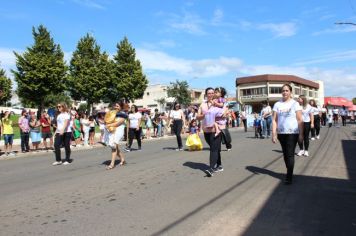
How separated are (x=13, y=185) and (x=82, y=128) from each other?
38.1ft

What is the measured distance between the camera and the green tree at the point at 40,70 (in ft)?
166

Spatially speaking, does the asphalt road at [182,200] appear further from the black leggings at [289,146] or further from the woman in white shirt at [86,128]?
the woman in white shirt at [86,128]

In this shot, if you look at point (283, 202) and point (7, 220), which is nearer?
point (7, 220)

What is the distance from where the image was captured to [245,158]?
11.9m

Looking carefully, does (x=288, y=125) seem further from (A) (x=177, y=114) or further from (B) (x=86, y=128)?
(B) (x=86, y=128)

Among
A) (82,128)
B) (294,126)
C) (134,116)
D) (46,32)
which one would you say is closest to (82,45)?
(46,32)

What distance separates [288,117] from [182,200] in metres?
2.88

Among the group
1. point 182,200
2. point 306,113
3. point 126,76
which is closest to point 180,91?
point 126,76

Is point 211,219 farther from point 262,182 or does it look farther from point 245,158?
point 245,158

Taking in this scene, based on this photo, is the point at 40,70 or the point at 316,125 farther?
the point at 40,70

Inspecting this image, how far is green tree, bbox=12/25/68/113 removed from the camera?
1997 inches

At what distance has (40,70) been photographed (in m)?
50.7

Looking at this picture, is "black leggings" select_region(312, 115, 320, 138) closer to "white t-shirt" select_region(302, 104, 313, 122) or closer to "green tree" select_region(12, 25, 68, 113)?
"white t-shirt" select_region(302, 104, 313, 122)

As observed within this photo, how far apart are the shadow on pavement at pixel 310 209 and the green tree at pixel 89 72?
169 feet
